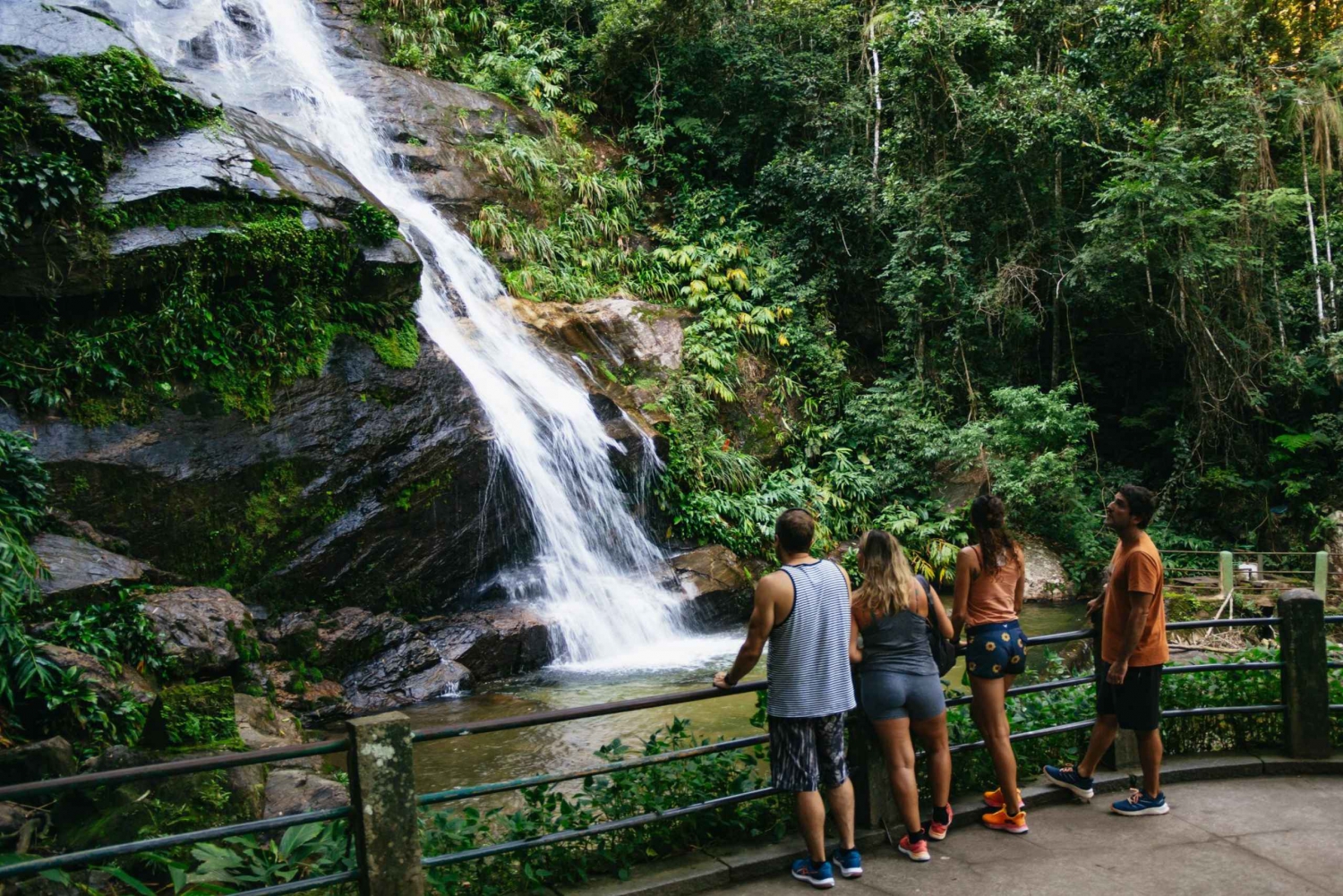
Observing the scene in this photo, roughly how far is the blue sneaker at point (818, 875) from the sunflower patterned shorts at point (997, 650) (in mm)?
1355

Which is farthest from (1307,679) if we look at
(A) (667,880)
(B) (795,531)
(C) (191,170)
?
(C) (191,170)

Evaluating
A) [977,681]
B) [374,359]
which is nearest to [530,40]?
[374,359]

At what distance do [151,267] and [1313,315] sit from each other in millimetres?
19661

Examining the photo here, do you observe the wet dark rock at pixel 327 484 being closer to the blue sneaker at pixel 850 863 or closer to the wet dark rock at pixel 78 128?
the wet dark rock at pixel 78 128

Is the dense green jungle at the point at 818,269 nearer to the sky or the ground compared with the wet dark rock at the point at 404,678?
nearer to the sky

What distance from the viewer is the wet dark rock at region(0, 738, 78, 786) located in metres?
5.82

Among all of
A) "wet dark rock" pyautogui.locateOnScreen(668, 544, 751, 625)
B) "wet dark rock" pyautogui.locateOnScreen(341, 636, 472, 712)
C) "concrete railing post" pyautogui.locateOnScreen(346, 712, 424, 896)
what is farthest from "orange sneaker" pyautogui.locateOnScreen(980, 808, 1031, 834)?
"wet dark rock" pyautogui.locateOnScreen(668, 544, 751, 625)

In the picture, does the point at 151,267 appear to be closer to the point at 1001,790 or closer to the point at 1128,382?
the point at 1001,790

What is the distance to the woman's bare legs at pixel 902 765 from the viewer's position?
4.59 meters

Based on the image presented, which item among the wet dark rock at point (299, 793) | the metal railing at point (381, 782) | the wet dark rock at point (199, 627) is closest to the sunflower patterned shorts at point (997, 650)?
the metal railing at point (381, 782)

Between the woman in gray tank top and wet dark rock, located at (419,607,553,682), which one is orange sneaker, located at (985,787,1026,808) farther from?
wet dark rock, located at (419,607,553,682)

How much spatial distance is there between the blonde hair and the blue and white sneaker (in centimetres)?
187

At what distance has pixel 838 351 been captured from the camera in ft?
65.4

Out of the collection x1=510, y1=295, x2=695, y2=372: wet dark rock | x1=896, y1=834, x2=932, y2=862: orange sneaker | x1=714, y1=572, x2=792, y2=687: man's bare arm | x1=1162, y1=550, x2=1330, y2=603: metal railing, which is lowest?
x1=1162, y1=550, x2=1330, y2=603: metal railing
